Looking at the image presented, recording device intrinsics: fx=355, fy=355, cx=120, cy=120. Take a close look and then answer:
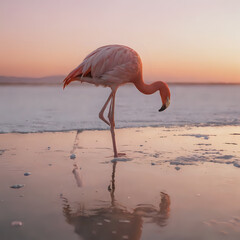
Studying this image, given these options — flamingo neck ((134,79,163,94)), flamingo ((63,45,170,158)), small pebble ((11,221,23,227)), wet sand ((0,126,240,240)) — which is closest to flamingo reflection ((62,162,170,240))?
wet sand ((0,126,240,240))

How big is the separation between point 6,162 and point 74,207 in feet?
8.20

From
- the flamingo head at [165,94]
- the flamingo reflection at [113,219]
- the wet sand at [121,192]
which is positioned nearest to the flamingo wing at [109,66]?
the flamingo head at [165,94]

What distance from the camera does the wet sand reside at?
2.95m

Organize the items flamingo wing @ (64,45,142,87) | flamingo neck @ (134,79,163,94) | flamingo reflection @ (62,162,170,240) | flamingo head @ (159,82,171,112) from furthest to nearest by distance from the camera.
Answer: flamingo neck @ (134,79,163,94), flamingo head @ (159,82,171,112), flamingo wing @ (64,45,142,87), flamingo reflection @ (62,162,170,240)

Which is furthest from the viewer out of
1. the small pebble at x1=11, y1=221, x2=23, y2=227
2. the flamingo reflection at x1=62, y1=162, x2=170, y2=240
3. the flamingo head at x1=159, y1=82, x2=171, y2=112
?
the flamingo head at x1=159, y1=82, x2=171, y2=112

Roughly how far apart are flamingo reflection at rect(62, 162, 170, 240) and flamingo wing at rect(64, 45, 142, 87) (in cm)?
327

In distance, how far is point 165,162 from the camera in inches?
223

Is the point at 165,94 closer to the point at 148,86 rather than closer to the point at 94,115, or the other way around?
the point at 148,86

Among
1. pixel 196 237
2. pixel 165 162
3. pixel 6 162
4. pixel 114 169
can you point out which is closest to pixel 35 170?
pixel 6 162

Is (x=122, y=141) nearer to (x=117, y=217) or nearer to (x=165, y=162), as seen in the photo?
(x=165, y=162)

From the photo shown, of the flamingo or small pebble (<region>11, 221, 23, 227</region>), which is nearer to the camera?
small pebble (<region>11, 221, 23, 227</region>)

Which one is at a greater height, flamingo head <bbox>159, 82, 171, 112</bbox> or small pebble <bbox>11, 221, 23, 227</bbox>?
flamingo head <bbox>159, 82, 171, 112</bbox>

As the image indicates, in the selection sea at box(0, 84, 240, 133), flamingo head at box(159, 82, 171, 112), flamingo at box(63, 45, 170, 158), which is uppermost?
flamingo at box(63, 45, 170, 158)

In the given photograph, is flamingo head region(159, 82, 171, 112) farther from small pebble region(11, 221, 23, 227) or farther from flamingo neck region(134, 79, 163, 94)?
small pebble region(11, 221, 23, 227)
